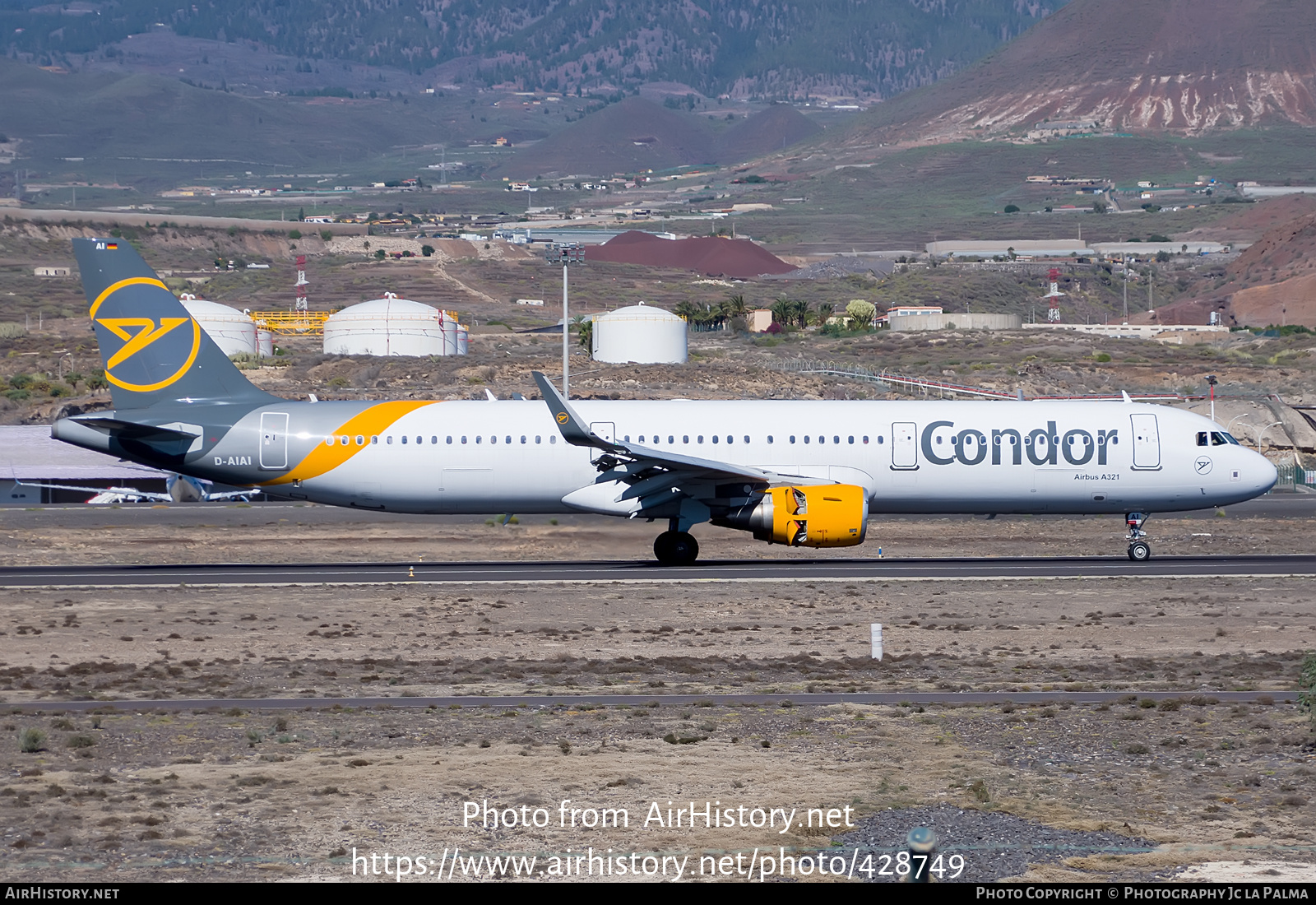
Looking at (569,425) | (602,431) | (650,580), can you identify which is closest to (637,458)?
(569,425)

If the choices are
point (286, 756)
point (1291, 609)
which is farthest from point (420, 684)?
point (1291, 609)

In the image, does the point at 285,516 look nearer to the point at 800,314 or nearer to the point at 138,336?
the point at 138,336

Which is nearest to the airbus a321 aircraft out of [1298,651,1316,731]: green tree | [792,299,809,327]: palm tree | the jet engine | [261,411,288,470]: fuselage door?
[261,411,288,470]: fuselage door

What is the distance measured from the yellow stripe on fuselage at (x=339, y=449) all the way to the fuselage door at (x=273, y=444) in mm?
406

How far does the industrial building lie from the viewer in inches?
4254

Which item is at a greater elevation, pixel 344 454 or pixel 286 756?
pixel 344 454

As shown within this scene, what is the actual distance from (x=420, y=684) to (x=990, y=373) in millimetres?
75887

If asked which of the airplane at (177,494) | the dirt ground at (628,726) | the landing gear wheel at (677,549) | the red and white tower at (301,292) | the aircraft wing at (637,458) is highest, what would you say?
the red and white tower at (301,292)

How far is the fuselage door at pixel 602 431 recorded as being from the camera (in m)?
38.6

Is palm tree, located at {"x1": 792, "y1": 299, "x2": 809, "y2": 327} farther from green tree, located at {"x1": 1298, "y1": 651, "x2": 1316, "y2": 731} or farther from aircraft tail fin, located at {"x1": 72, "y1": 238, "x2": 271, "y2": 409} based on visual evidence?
green tree, located at {"x1": 1298, "y1": 651, "x2": 1316, "y2": 731}

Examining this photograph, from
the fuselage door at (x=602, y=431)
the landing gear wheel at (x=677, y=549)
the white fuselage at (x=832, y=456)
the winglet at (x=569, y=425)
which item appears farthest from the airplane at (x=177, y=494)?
the winglet at (x=569, y=425)

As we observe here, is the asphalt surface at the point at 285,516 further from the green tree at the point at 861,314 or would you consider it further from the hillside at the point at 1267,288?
the hillside at the point at 1267,288

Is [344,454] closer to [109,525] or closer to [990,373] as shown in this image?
[109,525]

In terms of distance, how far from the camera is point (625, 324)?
10038 centimetres
